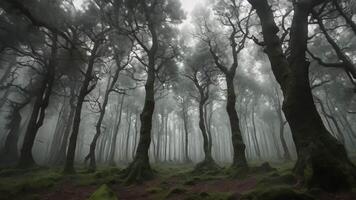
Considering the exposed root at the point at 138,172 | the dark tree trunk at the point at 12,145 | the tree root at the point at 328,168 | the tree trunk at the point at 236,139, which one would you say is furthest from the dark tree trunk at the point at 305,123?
the dark tree trunk at the point at 12,145

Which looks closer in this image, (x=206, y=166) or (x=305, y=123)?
(x=305, y=123)

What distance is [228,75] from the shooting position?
13.7 m

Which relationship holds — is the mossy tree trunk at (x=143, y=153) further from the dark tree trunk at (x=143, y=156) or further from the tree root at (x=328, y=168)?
the tree root at (x=328, y=168)

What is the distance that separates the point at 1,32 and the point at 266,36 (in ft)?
71.4

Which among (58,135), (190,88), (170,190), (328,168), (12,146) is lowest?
(170,190)

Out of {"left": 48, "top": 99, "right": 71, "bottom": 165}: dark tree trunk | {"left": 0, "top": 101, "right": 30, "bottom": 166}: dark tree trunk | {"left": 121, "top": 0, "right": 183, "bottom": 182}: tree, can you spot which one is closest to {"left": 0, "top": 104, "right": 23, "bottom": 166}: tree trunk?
{"left": 0, "top": 101, "right": 30, "bottom": 166}: dark tree trunk

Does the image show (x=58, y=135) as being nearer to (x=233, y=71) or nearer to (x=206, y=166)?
(x=206, y=166)

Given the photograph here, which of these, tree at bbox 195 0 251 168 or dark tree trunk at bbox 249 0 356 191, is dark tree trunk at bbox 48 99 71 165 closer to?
tree at bbox 195 0 251 168

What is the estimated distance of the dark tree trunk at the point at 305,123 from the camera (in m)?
4.41

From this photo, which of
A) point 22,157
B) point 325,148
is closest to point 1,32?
point 22,157

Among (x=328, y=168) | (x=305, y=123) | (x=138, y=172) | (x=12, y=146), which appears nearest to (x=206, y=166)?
(x=138, y=172)

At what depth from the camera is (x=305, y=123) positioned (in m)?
5.24

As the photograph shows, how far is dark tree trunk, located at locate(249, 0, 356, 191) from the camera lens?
441 cm

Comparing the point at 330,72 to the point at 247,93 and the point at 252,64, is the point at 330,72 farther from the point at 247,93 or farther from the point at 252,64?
the point at 247,93
